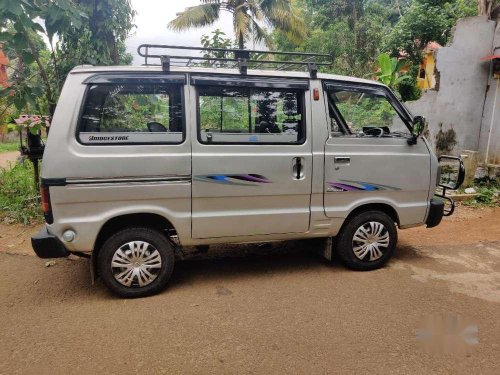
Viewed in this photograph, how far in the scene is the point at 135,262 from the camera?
11.7ft

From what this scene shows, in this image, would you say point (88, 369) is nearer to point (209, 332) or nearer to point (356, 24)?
point (209, 332)

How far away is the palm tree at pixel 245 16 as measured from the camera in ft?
47.2

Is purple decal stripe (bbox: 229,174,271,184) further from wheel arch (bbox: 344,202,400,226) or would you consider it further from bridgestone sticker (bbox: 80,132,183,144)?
wheel arch (bbox: 344,202,400,226)

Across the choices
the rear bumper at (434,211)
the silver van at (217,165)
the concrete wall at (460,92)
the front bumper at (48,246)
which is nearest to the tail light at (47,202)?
the silver van at (217,165)

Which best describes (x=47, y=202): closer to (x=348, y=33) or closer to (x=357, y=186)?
(x=357, y=186)

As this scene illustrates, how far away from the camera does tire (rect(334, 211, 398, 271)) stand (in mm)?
4151

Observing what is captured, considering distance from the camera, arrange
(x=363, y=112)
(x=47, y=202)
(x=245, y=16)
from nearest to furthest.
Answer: (x=47, y=202) < (x=363, y=112) < (x=245, y=16)

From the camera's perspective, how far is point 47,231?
343 centimetres

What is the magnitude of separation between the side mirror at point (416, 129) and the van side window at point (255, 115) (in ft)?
3.97

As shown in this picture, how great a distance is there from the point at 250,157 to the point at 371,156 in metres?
1.27

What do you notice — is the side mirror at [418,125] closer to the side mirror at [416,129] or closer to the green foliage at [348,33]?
the side mirror at [416,129]

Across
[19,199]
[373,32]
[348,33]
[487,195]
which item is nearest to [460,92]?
[487,195]

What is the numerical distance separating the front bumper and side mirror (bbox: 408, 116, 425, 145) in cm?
351

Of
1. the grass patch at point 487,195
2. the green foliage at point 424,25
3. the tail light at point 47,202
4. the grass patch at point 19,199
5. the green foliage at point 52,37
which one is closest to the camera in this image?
the tail light at point 47,202
